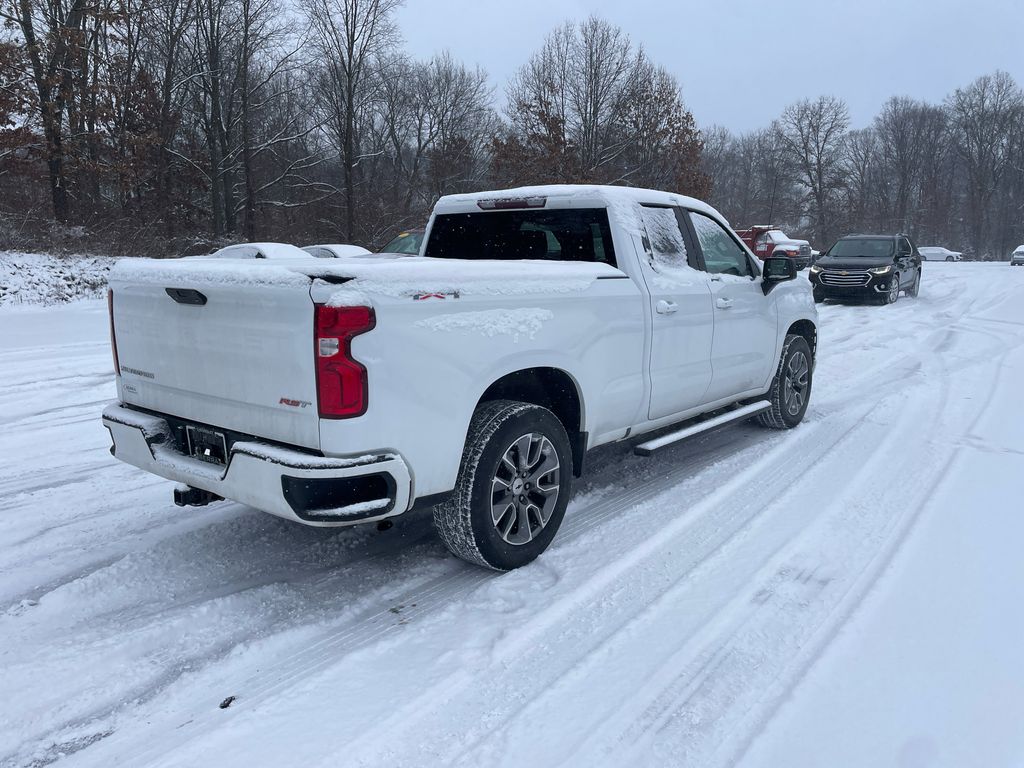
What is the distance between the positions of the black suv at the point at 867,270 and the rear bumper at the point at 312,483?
1613 cm

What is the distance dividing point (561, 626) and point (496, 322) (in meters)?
1.43

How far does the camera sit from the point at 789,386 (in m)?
6.43

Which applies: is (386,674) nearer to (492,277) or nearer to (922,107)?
(492,277)

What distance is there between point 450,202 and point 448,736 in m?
3.78

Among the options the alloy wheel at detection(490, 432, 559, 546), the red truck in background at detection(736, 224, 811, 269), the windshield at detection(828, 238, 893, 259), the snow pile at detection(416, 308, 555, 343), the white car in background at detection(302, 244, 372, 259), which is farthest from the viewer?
the red truck in background at detection(736, 224, 811, 269)

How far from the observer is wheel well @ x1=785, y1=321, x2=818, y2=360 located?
21.9ft

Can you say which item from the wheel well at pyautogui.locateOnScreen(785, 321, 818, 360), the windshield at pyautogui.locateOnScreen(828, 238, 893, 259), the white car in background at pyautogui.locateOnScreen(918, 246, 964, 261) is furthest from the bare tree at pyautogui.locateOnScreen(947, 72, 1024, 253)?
the wheel well at pyautogui.locateOnScreen(785, 321, 818, 360)

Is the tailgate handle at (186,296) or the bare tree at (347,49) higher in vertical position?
the bare tree at (347,49)

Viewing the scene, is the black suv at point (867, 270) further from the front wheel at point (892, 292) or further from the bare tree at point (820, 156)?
the bare tree at point (820, 156)

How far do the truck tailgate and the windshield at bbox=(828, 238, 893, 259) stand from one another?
17.4 meters

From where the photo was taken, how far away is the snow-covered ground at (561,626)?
8.20 ft

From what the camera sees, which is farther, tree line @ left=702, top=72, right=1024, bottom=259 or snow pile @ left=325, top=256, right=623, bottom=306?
tree line @ left=702, top=72, right=1024, bottom=259

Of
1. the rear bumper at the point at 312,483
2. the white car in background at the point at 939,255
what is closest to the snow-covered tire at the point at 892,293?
the rear bumper at the point at 312,483

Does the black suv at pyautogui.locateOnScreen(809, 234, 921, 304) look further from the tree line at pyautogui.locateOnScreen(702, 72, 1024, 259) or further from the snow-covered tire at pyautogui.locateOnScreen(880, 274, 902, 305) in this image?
the tree line at pyautogui.locateOnScreen(702, 72, 1024, 259)
